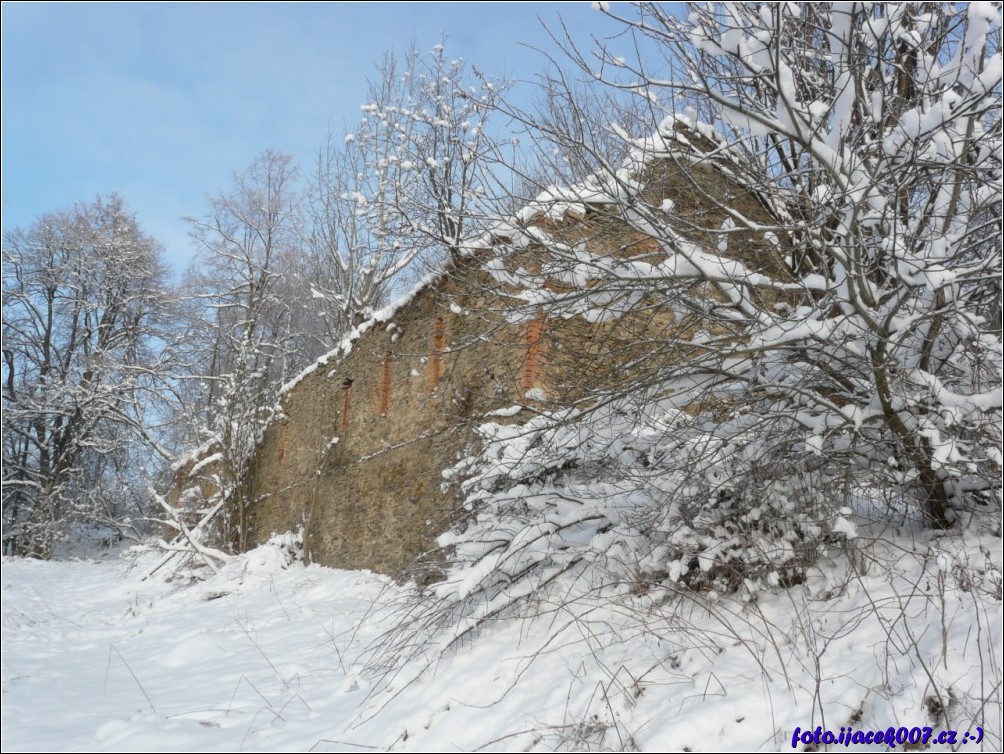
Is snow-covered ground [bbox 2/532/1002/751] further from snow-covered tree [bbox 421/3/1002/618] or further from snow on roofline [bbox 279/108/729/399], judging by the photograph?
snow on roofline [bbox 279/108/729/399]

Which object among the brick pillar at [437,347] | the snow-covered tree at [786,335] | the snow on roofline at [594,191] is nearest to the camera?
the snow-covered tree at [786,335]

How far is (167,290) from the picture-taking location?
79.6 ft

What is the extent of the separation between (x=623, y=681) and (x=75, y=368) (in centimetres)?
2311

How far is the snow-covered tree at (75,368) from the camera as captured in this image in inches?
820

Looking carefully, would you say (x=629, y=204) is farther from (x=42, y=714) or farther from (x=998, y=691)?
(x=42, y=714)

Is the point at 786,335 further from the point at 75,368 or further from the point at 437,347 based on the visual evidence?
the point at 75,368

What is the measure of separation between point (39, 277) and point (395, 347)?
64.1 ft

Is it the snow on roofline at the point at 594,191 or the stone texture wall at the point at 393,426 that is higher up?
the snow on roofline at the point at 594,191

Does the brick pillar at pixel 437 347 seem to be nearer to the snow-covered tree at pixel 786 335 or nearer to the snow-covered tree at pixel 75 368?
the snow-covered tree at pixel 786 335

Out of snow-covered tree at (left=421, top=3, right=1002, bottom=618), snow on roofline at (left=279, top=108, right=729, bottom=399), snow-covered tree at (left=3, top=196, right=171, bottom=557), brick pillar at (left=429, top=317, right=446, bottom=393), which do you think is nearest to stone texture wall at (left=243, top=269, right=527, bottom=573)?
brick pillar at (left=429, top=317, right=446, bottom=393)

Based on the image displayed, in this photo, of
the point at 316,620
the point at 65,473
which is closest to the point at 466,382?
the point at 316,620

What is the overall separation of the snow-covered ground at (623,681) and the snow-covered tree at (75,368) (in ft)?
54.4

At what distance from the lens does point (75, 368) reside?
21.9 m

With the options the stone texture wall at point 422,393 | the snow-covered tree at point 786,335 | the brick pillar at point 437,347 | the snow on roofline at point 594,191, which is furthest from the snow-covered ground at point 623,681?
the brick pillar at point 437,347
